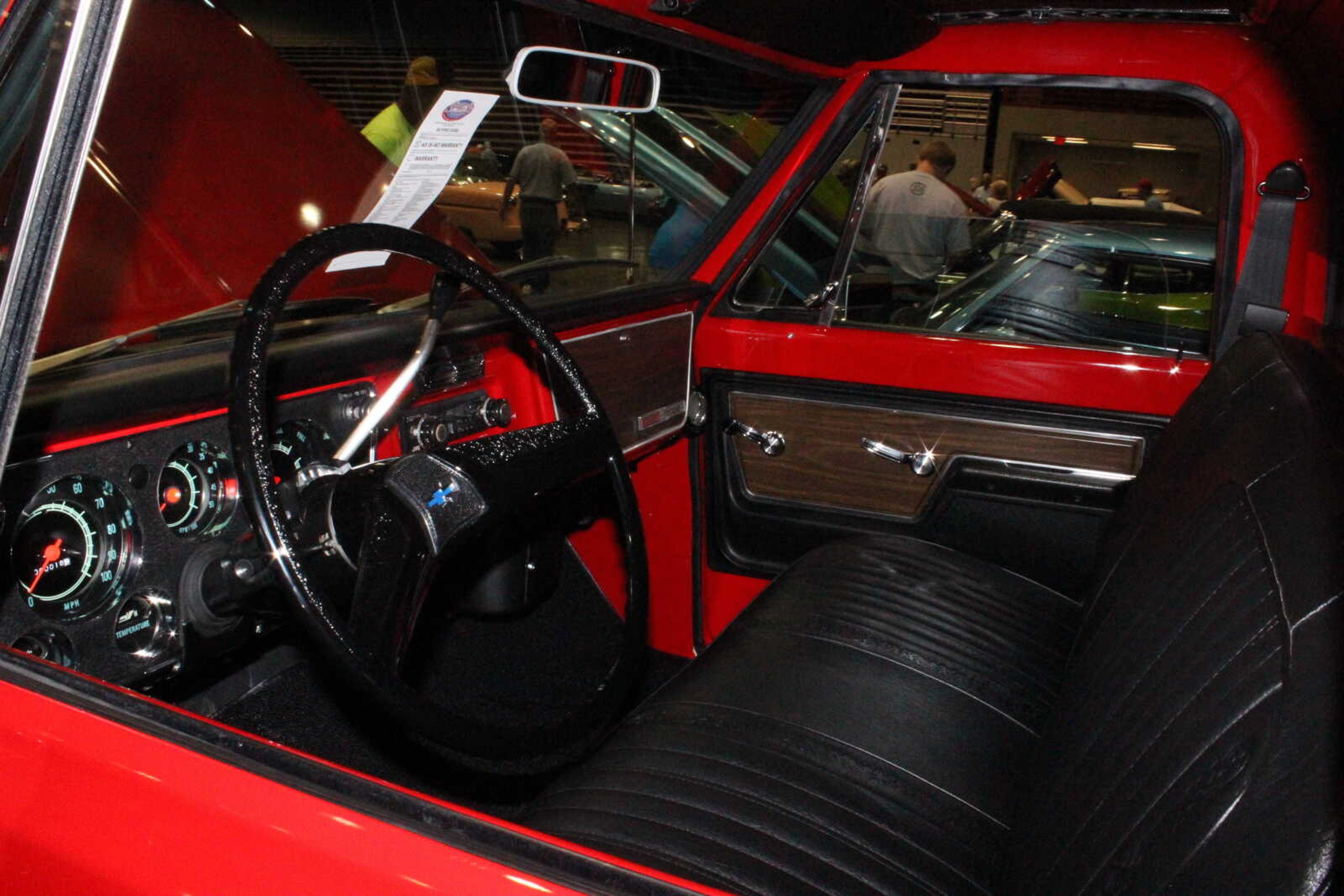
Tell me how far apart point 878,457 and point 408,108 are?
1.19 meters

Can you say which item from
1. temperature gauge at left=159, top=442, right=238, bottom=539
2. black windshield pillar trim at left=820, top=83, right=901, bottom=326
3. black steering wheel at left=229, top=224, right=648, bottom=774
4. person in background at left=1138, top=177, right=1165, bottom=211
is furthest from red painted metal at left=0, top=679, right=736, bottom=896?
person in background at left=1138, top=177, right=1165, bottom=211

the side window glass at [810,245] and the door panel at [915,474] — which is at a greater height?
the side window glass at [810,245]

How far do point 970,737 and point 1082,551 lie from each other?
84 cm

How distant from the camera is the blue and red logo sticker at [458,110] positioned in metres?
1.37

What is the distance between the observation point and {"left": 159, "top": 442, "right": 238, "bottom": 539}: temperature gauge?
Answer: 136 cm

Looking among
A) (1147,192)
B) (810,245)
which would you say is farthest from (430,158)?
(1147,192)

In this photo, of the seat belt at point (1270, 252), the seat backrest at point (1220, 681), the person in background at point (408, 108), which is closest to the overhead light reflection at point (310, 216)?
the person in background at point (408, 108)

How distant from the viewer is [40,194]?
0.87 meters

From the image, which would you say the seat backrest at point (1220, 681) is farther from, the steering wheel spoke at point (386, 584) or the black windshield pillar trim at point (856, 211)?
the black windshield pillar trim at point (856, 211)

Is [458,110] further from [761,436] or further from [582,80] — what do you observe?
[761,436]

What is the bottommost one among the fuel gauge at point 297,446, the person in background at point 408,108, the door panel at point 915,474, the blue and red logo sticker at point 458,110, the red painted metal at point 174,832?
the door panel at point 915,474

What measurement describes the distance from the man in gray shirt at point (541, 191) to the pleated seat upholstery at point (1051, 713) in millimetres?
881

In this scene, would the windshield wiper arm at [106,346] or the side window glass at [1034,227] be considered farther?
the side window glass at [1034,227]

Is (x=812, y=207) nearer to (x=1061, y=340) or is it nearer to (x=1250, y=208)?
(x=1061, y=340)
